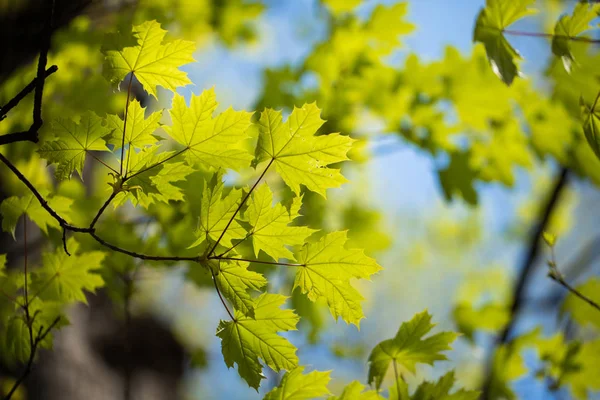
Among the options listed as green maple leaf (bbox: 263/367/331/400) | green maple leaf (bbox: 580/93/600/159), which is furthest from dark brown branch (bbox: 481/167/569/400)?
green maple leaf (bbox: 263/367/331/400)

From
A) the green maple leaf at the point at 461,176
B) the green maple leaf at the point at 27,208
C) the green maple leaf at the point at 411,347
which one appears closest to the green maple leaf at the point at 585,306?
the green maple leaf at the point at 461,176

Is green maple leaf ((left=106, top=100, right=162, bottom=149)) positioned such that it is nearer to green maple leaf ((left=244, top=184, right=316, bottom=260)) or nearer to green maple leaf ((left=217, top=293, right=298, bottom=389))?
green maple leaf ((left=244, top=184, right=316, bottom=260))

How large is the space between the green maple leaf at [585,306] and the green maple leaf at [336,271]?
2.90 feet

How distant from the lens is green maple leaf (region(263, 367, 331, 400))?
0.81 meters

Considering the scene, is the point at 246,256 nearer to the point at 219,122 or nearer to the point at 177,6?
the point at 219,122

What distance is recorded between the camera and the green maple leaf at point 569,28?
835 millimetres

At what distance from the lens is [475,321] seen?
2.00 meters

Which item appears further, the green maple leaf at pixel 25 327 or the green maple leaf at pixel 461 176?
the green maple leaf at pixel 461 176

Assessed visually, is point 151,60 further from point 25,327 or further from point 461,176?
point 461,176

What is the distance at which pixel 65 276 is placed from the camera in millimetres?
1029

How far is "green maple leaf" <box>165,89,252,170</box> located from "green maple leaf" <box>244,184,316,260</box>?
0.22ft

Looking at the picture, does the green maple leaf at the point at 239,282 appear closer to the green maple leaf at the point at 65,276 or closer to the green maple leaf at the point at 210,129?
the green maple leaf at the point at 210,129

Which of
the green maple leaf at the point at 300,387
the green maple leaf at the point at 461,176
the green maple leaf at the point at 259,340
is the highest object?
the green maple leaf at the point at 461,176

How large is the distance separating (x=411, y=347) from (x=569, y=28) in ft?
2.27
